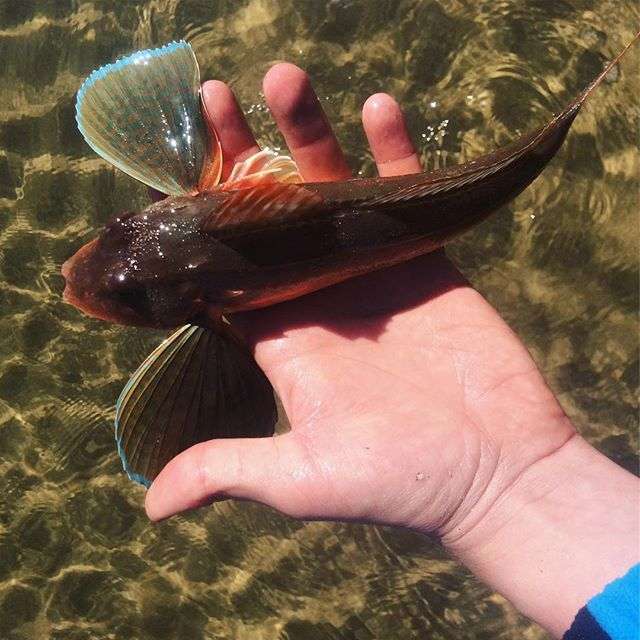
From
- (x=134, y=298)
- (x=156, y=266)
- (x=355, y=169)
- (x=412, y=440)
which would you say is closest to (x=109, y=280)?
(x=134, y=298)

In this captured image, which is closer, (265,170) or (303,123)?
(265,170)

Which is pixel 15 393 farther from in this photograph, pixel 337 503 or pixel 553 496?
pixel 553 496

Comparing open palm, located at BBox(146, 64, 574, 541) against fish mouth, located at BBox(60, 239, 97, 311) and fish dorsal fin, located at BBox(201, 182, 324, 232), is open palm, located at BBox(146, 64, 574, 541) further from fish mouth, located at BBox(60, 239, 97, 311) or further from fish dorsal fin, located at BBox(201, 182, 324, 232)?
fish mouth, located at BBox(60, 239, 97, 311)

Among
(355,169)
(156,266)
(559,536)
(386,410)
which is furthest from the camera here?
(355,169)

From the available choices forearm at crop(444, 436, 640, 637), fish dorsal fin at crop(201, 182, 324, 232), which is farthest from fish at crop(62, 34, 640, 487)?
forearm at crop(444, 436, 640, 637)

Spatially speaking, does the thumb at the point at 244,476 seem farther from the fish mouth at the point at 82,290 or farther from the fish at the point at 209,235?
the fish mouth at the point at 82,290

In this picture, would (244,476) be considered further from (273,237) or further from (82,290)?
(82,290)
